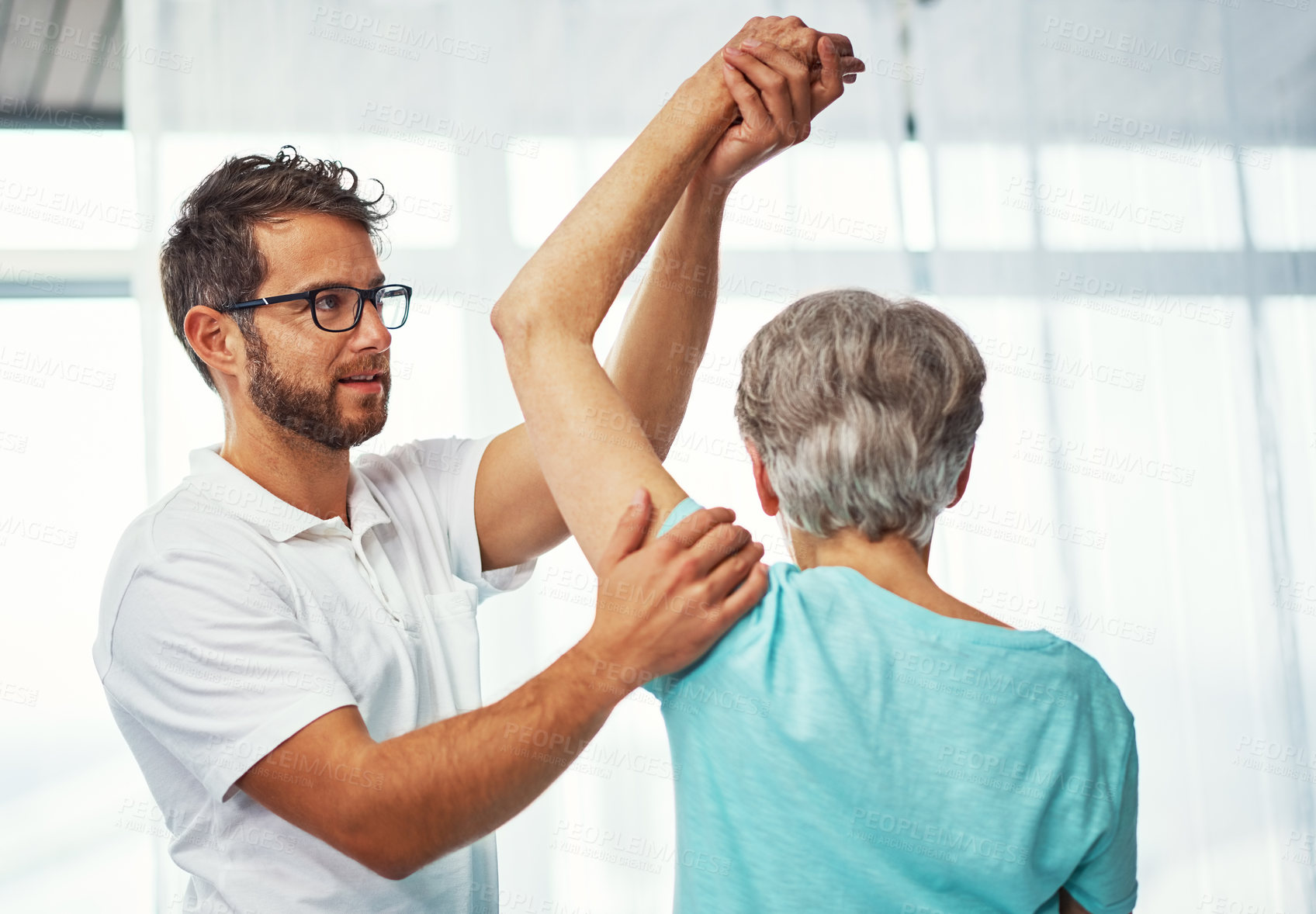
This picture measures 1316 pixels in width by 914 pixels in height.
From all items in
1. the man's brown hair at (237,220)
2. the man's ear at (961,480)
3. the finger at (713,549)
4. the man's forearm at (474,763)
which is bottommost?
the man's forearm at (474,763)

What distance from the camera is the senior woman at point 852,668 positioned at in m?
0.90

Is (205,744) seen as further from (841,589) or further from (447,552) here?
(841,589)

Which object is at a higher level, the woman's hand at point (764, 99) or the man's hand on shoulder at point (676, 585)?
the woman's hand at point (764, 99)

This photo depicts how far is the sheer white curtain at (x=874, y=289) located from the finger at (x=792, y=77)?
167cm

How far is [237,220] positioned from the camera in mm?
1501

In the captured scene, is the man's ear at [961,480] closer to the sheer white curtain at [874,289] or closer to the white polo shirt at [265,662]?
the white polo shirt at [265,662]

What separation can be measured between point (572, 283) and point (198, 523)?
2.06 feet

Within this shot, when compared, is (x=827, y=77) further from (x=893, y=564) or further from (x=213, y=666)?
(x=213, y=666)

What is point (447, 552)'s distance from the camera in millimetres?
1602

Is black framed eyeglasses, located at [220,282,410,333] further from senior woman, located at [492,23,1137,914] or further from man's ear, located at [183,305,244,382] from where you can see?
senior woman, located at [492,23,1137,914]

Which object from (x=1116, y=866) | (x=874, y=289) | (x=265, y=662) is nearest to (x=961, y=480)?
(x=1116, y=866)

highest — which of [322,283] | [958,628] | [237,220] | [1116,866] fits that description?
[237,220]

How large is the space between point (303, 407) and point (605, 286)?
0.59 meters

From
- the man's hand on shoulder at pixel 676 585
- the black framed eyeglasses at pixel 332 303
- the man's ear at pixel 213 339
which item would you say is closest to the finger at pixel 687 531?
the man's hand on shoulder at pixel 676 585
